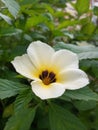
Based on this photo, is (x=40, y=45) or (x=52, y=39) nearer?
(x=40, y=45)

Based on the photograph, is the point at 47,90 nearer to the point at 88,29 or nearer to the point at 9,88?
the point at 9,88

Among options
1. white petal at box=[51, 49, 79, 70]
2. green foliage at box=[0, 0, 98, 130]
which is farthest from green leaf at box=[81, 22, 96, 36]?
white petal at box=[51, 49, 79, 70]

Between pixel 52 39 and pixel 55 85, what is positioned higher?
pixel 55 85

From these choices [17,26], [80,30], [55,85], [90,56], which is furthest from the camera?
[80,30]

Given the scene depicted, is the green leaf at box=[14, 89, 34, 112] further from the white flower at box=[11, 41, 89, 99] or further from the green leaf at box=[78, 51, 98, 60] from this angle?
the green leaf at box=[78, 51, 98, 60]

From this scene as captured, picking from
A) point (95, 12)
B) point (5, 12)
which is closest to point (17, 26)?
point (5, 12)

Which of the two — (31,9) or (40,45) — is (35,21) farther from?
(40,45)
